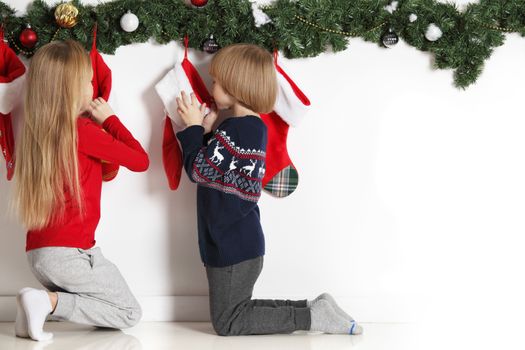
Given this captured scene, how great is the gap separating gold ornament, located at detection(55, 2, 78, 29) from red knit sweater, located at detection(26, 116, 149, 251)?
0.37 metres

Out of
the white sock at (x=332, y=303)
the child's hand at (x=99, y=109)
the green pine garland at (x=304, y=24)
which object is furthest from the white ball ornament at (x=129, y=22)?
the white sock at (x=332, y=303)

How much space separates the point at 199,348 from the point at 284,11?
1.20 meters

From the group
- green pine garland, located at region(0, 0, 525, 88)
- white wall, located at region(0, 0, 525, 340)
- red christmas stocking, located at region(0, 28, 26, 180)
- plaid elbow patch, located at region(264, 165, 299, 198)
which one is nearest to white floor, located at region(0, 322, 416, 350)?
white wall, located at region(0, 0, 525, 340)

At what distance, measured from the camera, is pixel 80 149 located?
2.57 metres

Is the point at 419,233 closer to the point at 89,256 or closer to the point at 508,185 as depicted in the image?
the point at 508,185

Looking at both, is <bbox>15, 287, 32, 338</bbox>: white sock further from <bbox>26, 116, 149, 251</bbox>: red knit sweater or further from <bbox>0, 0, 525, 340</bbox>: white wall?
<bbox>0, 0, 525, 340</bbox>: white wall

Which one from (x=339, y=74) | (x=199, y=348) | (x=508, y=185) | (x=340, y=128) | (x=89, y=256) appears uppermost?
(x=339, y=74)

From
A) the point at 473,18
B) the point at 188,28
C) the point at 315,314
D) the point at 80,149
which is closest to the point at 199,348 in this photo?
the point at 315,314

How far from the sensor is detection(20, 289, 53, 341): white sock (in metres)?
2.45

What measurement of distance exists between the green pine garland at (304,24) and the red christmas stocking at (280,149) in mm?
145

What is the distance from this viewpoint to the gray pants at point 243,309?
2619 mm

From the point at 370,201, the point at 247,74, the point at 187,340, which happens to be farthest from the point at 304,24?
the point at 187,340

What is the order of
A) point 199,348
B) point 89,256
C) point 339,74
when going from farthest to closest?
1. point 339,74
2. point 89,256
3. point 199,348

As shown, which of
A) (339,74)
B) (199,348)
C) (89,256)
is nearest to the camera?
(199,348)
